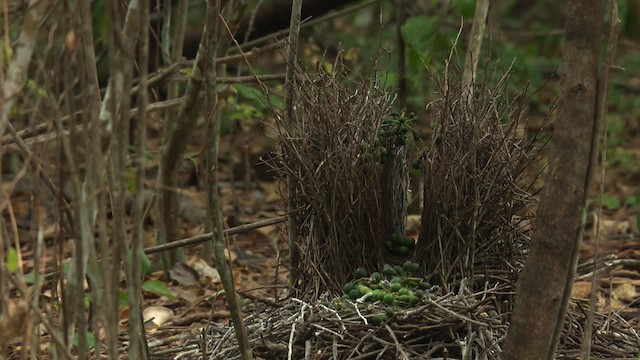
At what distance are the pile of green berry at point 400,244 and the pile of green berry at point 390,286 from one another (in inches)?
2.5

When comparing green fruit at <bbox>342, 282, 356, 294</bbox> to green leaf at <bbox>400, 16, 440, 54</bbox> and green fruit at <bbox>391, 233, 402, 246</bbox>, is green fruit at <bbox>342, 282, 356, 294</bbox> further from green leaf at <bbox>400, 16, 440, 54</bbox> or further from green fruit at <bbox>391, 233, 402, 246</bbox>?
green leaf at <bbox>400, 16, 440, 54</bbox>

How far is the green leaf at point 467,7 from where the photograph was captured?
3.96 metres

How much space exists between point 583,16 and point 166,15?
253 centimetres

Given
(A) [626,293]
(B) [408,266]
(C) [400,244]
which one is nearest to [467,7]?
(A) [626,293]

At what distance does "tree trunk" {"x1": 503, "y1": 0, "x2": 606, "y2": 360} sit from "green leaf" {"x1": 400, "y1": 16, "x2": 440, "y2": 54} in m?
2.33

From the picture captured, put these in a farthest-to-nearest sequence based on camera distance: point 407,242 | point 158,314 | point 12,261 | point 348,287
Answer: point 158,314
point 407,242
point 348,287
point 12,261

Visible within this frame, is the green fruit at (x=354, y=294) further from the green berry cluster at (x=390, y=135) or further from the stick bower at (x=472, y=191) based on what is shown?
the green berry cluster at (x=390, y=135)

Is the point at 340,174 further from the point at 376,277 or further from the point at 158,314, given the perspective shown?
the point at 158,314

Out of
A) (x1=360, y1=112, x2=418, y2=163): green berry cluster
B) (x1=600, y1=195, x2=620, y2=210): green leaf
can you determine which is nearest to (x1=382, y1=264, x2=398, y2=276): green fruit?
(x1=360, y1=112, x2=418, y2=163): green berry cluster

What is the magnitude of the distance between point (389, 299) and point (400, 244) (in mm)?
335

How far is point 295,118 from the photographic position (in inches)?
118

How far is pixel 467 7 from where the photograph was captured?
398cm

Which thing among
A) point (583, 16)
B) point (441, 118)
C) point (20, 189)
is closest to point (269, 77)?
point (441, 118)

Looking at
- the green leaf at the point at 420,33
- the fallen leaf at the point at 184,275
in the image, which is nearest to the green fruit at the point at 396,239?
the fallen leaf at the point at 184,275
